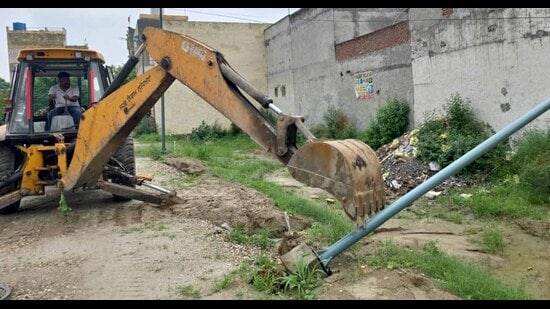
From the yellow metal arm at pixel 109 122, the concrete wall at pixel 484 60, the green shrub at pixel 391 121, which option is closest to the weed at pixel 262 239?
the yellow metal arm at pixel 109 122

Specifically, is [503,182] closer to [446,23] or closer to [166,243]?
[446,23]

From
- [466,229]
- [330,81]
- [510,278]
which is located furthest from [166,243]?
[330,81]

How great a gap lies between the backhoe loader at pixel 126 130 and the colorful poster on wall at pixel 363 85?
941 cm

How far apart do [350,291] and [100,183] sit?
14.5ft

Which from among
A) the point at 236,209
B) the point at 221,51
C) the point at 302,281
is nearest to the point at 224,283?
the point at 302,281

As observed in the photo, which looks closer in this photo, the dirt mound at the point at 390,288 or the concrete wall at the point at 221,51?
the dirt mound at the point at 390,288

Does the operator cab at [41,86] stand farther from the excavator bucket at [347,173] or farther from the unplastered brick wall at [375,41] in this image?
the unplastered brick wall at [375,41]

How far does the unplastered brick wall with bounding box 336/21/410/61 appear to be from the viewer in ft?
44.6

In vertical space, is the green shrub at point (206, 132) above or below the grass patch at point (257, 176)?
above

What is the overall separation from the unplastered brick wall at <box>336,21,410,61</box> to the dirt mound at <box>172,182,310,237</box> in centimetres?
729

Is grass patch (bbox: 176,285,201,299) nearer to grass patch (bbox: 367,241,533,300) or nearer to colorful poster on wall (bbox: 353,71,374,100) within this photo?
grass patch (bbox: 367,241,533,300)

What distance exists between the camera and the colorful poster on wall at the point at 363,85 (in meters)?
15.5

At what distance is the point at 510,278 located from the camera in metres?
5.16

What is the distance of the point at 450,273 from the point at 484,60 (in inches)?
301
